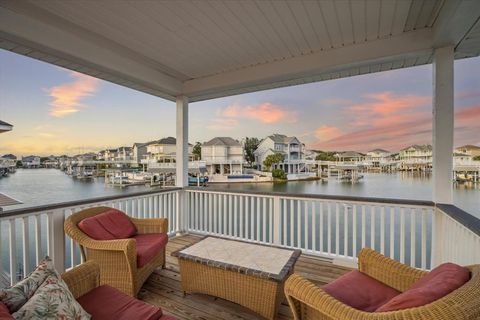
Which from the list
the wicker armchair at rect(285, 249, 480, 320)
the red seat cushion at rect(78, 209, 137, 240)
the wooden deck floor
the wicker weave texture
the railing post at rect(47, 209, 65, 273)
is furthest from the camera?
the railing post at rect(47, 209, 65, 273)

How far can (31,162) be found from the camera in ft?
10.6

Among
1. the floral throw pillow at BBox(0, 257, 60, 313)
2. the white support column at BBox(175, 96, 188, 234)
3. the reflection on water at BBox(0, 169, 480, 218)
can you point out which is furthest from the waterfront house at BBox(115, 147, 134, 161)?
the floral throw pillow at BBox(0, 257, 60, 313)

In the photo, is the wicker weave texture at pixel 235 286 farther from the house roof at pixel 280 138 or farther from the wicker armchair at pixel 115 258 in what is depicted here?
the house roof at pixel 280 138

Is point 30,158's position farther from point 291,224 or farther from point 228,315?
point 291,224

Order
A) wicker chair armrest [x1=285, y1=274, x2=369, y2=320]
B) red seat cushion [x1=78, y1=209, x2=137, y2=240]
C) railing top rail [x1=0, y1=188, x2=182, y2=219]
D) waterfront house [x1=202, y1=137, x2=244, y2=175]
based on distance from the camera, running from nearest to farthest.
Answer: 1. wicker chair armrest [x1=285, y1=274, x2=369, y2=320]
2. railing top rail [x1=0, y1=188, x2=182, y2=219]
3. red seat cushion [x1=78, y1=209, x2=137, y2=240]
4. waterfront house [x1=202, y1=137, x2=244, y2=175]

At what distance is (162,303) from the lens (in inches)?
93.0

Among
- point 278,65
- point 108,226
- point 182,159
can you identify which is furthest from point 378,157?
point 108,226

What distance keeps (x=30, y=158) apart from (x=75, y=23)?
2011 mm

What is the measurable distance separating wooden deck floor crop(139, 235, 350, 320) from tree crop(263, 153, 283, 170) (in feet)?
5.90

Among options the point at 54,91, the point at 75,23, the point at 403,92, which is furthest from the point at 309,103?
the point at 54,91

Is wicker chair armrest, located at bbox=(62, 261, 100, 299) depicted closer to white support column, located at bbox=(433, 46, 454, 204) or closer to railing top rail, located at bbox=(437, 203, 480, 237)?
railing top rail, located at bbox=(437, 203, 480, 237)

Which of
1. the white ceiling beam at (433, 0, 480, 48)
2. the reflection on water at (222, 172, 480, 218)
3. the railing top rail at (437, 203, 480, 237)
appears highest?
the white ceiling beam at (433, 0, 480, 48)

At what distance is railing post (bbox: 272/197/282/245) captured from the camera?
370cm

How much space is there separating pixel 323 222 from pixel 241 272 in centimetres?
200
